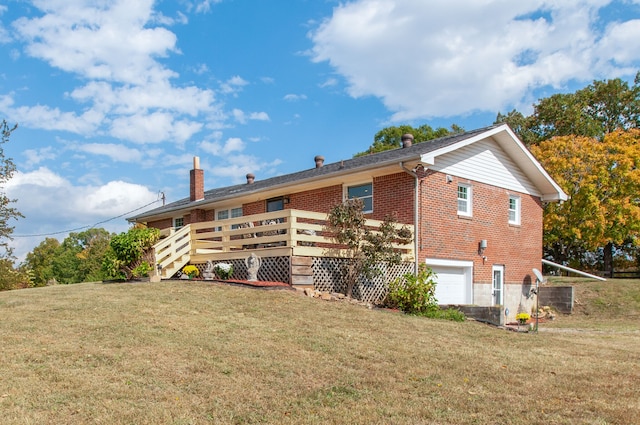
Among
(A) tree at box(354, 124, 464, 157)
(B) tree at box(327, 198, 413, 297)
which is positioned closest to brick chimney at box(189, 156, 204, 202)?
(B) tree at box(327, 198, 413, 297)

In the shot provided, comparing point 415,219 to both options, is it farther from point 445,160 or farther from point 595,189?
point 595,189

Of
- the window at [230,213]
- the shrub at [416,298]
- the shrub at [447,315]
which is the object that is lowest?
the shrub at [447,315]

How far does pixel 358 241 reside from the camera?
1391 cm

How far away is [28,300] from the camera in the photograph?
11.6m

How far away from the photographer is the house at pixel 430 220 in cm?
1420

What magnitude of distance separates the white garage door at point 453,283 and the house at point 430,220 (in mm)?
33

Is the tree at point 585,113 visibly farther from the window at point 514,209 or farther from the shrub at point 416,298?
the shrub at point 416,298

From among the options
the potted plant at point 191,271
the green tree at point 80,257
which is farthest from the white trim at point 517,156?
the green tree at point 80,257

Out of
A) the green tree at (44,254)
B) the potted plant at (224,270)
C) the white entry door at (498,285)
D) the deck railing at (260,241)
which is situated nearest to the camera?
the deck railing at (260,241)

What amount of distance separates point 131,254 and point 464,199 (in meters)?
10.7

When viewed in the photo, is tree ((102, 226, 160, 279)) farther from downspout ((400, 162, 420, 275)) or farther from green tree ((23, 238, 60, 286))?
green tree ((23, 238, 60, 286))

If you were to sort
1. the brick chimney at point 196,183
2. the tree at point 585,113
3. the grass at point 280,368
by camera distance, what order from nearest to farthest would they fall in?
the grass at point 280,368, the brick chimney at point 196,183, the tree at point 585,113

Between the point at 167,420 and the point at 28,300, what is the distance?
822 centimetres

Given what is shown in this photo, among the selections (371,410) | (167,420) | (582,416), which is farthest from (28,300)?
(582,416)
